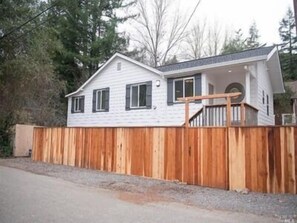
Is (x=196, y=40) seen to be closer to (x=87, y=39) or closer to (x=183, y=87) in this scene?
(x=87, y=39)

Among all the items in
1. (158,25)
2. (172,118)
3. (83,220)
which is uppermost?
(158,25)

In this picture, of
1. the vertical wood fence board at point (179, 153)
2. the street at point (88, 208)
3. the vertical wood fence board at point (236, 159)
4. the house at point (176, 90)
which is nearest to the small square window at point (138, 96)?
the house at point (176, 90)

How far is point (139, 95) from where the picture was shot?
52.6ft

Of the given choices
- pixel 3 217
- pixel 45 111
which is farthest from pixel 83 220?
pixel 45 111

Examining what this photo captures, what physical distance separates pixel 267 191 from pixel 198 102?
6.33m

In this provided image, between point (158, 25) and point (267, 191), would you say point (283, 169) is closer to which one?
point (267, 191)

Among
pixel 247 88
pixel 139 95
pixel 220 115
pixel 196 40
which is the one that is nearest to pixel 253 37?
pixel 196 40

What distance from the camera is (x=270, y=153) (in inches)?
313

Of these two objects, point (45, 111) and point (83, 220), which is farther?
point (45, 111)

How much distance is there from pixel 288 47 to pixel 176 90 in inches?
1155

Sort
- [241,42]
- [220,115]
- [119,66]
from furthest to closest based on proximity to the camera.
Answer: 1. [241,42]
2. [119,66]
3. [220,115]

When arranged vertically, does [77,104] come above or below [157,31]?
below

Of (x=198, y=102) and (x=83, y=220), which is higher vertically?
(x=198, y=102)

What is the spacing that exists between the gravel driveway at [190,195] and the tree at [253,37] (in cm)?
2854
